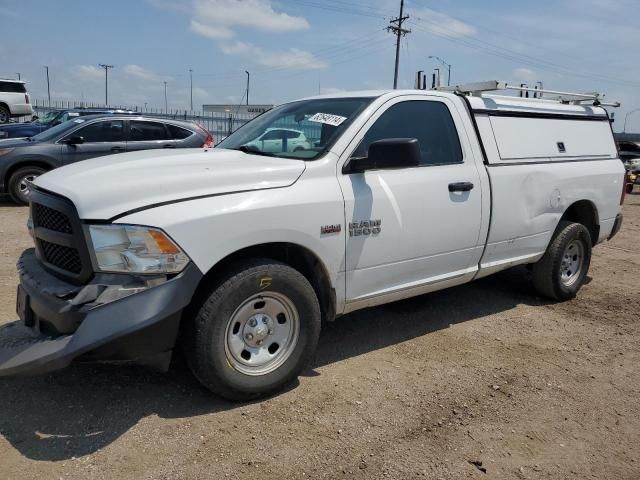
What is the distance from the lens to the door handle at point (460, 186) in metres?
4.08

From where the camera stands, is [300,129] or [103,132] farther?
[103,132]

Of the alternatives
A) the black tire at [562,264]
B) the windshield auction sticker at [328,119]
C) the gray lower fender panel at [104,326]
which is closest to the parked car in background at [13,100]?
the windshield auction sticker at [328,119]

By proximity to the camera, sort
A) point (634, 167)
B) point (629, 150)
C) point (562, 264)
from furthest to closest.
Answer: point (629, 150) → point (634, 167) → point (562, 264)

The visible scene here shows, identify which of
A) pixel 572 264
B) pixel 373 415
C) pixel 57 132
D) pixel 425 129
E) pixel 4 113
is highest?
pixel 4 113

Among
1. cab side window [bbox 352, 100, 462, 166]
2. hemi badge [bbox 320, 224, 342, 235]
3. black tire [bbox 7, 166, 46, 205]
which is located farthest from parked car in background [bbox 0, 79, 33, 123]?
hemi badge [bbox 320, 224, 342, 235]

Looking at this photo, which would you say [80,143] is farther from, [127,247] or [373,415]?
[373,415]

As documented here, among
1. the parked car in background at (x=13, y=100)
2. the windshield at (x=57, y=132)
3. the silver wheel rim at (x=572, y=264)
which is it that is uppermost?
the parked car in background at (x=13, y=100)

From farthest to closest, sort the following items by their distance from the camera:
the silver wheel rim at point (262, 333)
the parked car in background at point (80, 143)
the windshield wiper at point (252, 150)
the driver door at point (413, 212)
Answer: the parked car in background at point (80, 143) < the windshield wiper at point (252, 150) < the driver door at point (413, 212) < the silver wheel rim at point (262, 333)

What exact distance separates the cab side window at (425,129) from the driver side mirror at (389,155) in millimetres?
250

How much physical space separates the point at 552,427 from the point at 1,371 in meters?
3.06

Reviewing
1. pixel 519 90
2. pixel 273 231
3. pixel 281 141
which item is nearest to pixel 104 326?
pixel 273 231

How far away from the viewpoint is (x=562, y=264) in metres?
5.46

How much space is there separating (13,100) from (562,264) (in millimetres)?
25173

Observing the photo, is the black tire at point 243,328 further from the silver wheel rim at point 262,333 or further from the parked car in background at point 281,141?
the parked car in background at point 281,141
